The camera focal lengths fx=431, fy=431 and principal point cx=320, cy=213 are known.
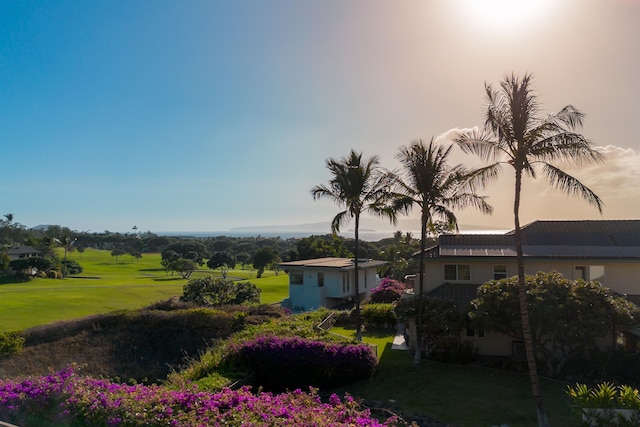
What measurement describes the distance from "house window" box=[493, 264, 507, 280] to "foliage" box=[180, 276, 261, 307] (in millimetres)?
17356

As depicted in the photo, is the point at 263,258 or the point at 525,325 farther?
the point at 263,258

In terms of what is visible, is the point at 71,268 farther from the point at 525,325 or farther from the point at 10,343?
the point at 525,325

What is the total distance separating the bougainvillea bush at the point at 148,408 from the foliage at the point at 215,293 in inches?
874

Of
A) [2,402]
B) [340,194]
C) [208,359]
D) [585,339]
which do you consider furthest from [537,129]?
[2,402]

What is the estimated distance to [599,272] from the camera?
20.6m

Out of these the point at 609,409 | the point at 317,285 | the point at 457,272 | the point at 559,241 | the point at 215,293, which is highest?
the point at 559,241

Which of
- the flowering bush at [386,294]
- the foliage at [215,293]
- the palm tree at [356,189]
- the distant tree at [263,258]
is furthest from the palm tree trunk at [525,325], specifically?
the distant tree at [263,258]

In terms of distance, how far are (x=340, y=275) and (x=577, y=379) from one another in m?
22.1

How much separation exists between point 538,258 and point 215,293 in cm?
2196

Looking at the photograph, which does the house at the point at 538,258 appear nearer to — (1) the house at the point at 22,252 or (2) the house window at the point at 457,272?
(2) the house window at the point at 457,272

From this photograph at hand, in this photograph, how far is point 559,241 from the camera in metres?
23.3

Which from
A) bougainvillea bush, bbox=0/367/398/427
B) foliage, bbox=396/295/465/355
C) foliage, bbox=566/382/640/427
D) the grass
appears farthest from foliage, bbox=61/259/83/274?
foliage, bbox=566/382/640/427

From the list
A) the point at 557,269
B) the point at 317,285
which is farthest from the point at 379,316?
the point at 557,269

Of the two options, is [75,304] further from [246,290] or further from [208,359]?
[208,359]
